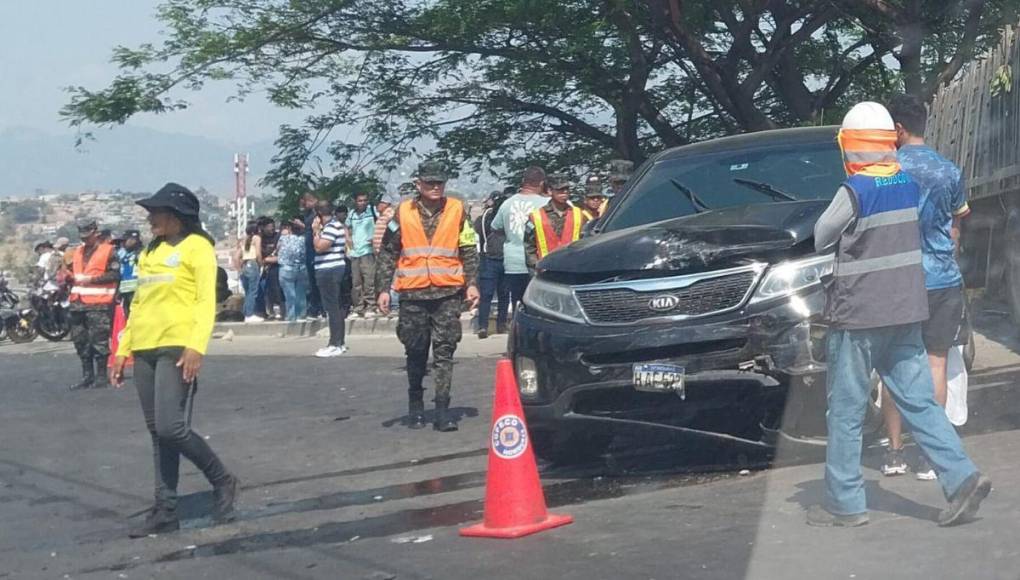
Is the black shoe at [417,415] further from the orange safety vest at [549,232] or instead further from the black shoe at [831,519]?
the black shoe at [831,519]

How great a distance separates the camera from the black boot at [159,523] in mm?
7930

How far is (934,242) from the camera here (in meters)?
7.28

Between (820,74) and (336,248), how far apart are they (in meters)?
11.5

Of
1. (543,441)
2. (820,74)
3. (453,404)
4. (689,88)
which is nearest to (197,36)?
(689,88)

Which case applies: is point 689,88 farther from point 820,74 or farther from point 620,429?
point 620,429

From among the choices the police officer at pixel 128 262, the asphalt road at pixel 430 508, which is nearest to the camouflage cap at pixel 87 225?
the police officer at pixel 128 262

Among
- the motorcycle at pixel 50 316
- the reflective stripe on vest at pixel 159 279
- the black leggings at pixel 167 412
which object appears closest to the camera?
the black leggings at pixel 167 412

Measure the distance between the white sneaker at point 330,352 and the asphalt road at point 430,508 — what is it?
3.86 metres

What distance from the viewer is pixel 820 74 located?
25.1 m

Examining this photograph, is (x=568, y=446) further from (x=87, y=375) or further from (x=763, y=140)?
(x=87, y=375)

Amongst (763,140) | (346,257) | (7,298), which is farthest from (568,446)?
(7,298)

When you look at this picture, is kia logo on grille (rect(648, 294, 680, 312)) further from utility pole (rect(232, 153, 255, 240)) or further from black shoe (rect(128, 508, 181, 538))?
utility pole (rect(232, 153, 255, 240))

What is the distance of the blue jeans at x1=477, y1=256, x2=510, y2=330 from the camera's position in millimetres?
17438

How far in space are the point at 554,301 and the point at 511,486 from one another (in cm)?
156
